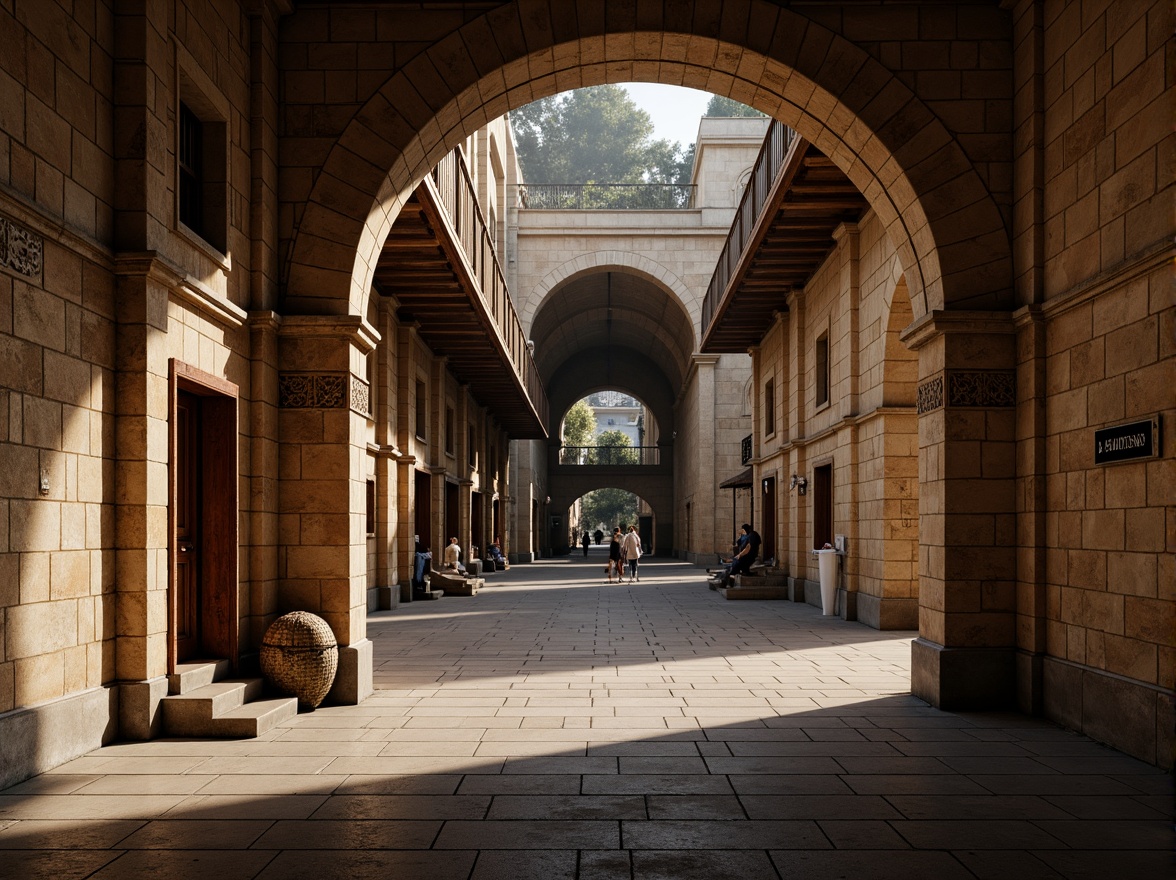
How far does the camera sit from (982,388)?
26.3 feet

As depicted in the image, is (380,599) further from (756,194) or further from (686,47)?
(686,47)

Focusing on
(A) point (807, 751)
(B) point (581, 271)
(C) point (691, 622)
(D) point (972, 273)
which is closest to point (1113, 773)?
(A) point (807, 751)

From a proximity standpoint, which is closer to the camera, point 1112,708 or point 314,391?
point 1112,708

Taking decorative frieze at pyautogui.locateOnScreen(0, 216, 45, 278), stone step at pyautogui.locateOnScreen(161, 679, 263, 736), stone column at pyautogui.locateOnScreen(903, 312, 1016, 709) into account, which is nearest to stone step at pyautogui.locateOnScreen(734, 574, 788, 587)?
stone column at pyautogui.locateOnScreen(903, 312, 1016, 709)

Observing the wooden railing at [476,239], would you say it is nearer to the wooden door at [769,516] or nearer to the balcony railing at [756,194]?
the balcony railing at [756,194]

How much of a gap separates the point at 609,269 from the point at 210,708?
2791 cm

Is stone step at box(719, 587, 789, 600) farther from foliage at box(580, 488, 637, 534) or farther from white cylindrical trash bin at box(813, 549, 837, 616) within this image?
foliage at box(580, 488, 637, 534)

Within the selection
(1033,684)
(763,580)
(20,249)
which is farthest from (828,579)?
(20,249)

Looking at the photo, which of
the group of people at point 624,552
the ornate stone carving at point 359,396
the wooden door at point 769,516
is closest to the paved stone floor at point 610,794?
the ornate stone carving at point 359,396

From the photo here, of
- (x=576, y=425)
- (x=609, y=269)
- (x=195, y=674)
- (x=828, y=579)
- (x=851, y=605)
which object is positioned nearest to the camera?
(x=195, y=674)

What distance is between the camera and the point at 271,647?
7.60 meters

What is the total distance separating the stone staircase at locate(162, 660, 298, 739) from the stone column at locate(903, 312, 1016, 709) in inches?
197

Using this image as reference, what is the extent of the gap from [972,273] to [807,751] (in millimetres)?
4067

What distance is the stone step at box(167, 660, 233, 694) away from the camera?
268 inches
